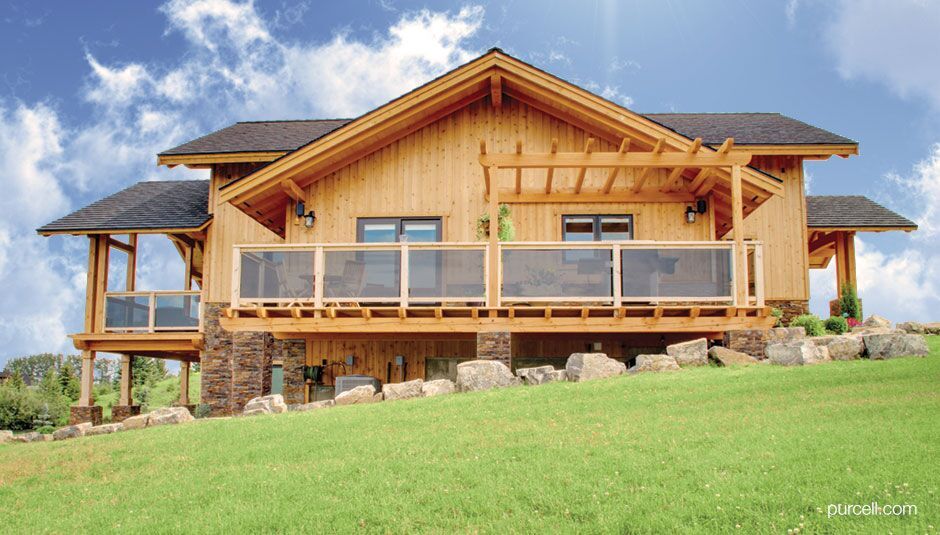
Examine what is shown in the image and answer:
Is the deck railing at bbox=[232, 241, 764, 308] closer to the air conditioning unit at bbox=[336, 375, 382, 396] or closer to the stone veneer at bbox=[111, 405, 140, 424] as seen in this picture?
the air conditioning unit at bbox=[336, 375, 382, 396]

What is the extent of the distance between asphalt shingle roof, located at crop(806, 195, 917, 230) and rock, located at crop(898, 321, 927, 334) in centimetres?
303

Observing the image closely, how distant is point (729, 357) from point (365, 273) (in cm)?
647

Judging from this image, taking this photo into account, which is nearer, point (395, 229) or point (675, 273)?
point (675, 273)

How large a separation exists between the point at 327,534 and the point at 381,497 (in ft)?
2.34

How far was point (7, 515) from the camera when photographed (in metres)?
8.46

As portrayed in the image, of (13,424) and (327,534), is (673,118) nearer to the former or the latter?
(327,534)

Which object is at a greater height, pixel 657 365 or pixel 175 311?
pixel 175 311

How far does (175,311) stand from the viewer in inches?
835

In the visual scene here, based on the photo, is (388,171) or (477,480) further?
(388,171)

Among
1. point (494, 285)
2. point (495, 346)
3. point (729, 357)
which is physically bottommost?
point (729, 357)

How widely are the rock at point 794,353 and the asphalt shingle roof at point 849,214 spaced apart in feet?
27.0

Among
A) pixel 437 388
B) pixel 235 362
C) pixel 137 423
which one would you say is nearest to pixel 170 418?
pixel 137 423

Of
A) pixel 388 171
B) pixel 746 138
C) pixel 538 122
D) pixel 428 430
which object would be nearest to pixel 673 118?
pixel 746 138

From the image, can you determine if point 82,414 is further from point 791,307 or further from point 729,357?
Answer: point 791,307
